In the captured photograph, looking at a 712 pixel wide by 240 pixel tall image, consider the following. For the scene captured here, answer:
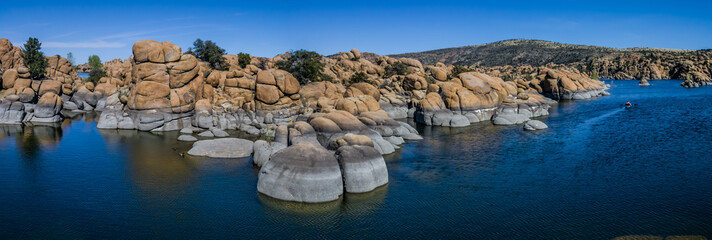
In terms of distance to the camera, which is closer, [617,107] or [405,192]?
[405,192]

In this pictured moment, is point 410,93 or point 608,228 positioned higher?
point 410,93

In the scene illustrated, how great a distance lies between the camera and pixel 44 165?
1153 inches

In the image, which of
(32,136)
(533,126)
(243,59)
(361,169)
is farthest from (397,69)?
(361,169)

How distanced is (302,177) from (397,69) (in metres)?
68.2

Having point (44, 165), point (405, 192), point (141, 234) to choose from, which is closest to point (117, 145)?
point (44, 165)

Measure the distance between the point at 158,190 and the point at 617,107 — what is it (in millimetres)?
68646

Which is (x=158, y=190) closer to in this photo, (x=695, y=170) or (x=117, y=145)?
(x=117, y=145)

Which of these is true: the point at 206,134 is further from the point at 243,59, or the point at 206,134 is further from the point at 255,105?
the point at 243,59

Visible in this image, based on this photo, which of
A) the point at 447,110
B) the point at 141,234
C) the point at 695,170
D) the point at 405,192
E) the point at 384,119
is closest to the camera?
the point at 141,234

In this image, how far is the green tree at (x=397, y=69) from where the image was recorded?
85.8 meters

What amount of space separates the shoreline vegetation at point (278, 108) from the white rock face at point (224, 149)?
3.3 inches

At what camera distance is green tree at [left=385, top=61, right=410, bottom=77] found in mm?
85812

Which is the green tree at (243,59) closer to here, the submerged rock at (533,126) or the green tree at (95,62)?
the submerged rock at (533,126)

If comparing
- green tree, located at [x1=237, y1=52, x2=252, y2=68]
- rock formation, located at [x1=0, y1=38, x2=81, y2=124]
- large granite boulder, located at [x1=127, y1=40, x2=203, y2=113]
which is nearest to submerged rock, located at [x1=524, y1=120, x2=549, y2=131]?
large granite boulder, located at [x1=127, y1=40, x2=203, y2=113]
